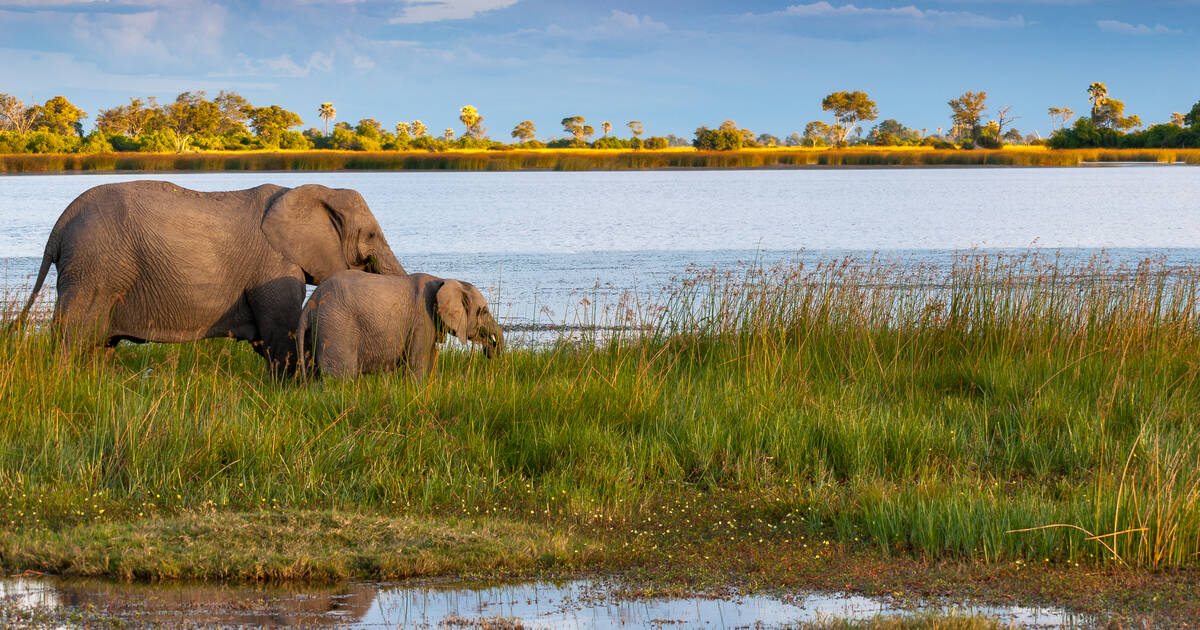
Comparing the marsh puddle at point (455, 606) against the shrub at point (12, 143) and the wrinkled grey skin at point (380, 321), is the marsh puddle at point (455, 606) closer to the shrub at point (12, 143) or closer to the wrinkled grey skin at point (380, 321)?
the wrinkled grey skin at point (380, 321)

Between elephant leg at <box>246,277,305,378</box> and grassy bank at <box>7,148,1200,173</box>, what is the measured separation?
68108 mm

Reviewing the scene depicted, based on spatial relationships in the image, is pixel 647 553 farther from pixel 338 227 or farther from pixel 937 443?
pixel 338 227

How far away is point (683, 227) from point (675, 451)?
2707 centimetres

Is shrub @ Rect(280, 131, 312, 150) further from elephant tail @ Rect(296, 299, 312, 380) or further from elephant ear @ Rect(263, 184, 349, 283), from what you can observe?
elephant tail @ Rect(296, 299, 312, 380)

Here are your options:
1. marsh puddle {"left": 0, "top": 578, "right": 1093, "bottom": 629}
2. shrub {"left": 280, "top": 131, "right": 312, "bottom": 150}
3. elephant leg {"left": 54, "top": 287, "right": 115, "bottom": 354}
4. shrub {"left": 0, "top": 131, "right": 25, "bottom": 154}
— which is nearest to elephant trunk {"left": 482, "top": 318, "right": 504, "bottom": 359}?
elephant leg {"left": 54, "top": 287, "right": 115, "bottom": 354}

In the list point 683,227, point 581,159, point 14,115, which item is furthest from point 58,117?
point 683,227

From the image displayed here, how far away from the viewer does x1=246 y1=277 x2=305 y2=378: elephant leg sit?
28.0ft

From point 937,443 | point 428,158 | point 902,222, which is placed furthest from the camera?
point 428,158

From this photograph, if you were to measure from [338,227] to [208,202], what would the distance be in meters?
0.92

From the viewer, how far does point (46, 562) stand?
486 cm

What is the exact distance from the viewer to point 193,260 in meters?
8.34

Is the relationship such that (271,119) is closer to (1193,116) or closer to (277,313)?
(1193,116)

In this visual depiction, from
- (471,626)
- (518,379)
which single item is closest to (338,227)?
(518,379)

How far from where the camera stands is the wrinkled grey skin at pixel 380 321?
7.90 metres
